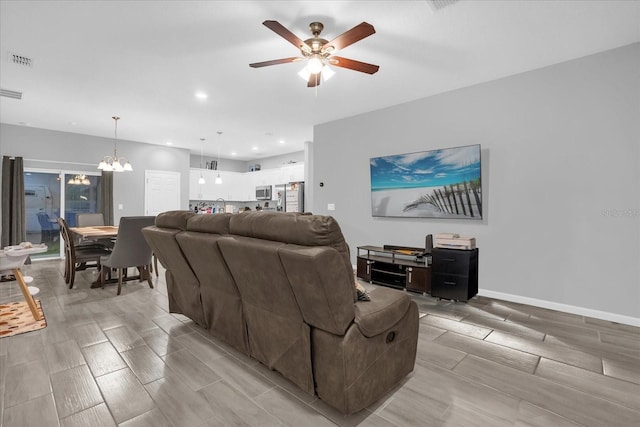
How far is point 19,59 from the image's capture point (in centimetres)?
334

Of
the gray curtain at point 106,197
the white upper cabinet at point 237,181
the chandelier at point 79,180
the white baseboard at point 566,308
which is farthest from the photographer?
the white upper cabinet at point 237,181

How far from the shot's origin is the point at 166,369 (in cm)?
212

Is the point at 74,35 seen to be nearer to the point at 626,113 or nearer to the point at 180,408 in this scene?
the point at 180,408

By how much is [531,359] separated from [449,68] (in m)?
3.07

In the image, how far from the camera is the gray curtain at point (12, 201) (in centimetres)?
576

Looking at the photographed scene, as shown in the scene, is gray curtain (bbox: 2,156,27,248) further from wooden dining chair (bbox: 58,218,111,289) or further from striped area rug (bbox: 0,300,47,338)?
striped area rug (bbox: 0,300,47,338)

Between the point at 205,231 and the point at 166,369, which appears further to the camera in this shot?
the point at 205,231

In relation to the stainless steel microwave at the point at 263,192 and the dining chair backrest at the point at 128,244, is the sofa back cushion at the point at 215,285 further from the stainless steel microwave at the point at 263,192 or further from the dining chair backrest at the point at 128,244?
the stainless steel microwave at the point at 263,192

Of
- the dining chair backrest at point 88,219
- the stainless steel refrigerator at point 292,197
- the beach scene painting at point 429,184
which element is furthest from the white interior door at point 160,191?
the beach scene painting at point 429,184

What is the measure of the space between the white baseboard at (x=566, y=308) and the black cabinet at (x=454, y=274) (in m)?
0.32

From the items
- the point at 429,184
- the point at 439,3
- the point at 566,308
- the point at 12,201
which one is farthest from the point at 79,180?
the point at 566,308

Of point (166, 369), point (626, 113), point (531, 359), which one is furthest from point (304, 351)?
point (626, 113)

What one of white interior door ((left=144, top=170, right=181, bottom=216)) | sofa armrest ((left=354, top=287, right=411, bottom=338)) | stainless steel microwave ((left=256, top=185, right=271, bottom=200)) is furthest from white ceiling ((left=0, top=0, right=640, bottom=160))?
stainless steel microwave ((left=256, top=185, right=271, bottom=200))

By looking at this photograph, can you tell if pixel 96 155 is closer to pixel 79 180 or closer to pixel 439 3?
pixel 79 180
